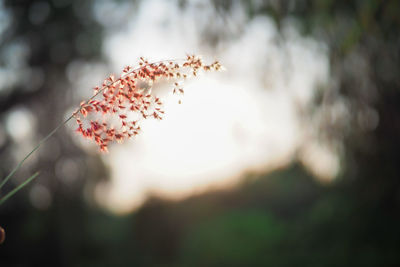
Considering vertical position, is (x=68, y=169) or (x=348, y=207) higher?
(x=68, y=169)

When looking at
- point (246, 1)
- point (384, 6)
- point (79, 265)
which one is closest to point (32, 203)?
point (79, 265)

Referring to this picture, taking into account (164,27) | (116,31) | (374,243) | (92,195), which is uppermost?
(116,31)

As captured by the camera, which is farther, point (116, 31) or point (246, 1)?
point (116, 31)

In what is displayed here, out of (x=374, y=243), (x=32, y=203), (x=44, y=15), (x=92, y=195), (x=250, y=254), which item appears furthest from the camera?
(x=250, y=254)

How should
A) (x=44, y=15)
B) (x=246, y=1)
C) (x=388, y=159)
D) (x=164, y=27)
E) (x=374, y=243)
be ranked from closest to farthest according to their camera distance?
1. (x=246, y=1)
2. (x=164, y=27)
3. (x=388, y=159)
4. (x=374, y=243)
5. (x=44, y=15)

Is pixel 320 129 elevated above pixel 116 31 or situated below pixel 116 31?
below

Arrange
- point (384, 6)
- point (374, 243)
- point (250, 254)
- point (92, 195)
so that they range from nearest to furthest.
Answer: point (384, 6) → point (374, 243) → point (92, 195) → point (250, 254)

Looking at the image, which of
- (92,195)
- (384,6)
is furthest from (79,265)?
(384,6)

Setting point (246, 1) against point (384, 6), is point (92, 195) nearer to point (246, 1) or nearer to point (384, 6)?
point (246, 1)

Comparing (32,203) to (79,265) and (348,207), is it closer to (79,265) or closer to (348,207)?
(79,265)
